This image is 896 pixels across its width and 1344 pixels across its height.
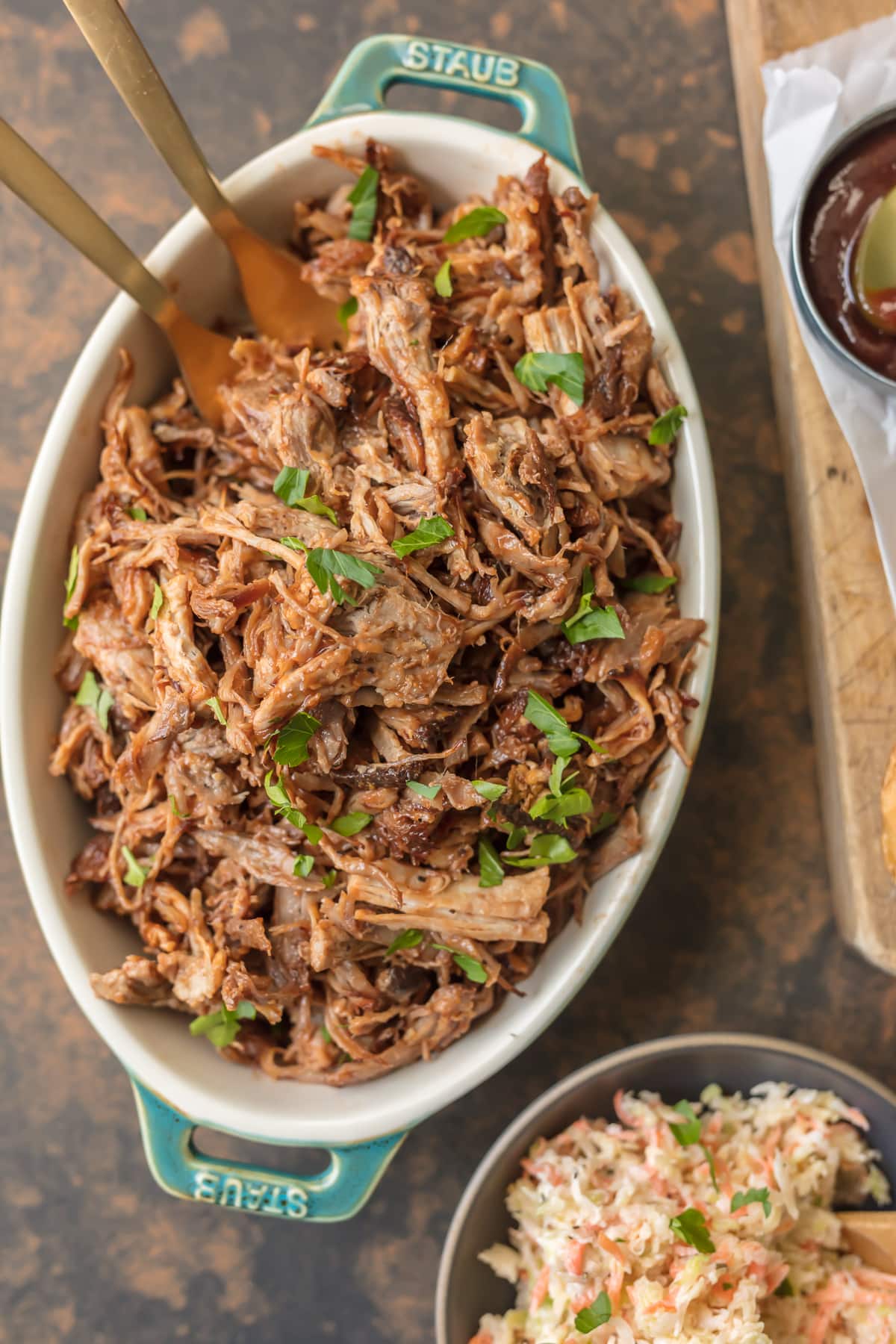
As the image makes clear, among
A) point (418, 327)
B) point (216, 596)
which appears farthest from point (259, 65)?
point (216, 596)

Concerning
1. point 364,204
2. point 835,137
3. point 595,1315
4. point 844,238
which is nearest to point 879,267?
point 844,238

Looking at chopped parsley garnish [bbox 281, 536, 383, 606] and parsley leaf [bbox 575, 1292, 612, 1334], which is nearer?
chopped parsley garnish [bbox 281, 536, 383, 606]

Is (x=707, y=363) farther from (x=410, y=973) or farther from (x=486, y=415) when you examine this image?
(x=410, y=973)

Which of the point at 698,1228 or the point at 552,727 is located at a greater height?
the point at 552,727

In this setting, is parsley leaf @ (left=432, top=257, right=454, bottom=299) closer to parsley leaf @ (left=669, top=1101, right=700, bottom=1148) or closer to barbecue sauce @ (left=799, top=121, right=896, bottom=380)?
barbecue sauce @ (left=799, top=121, right=896, bottom=380)

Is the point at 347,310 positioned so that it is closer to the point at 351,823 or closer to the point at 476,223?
the point at 476,223

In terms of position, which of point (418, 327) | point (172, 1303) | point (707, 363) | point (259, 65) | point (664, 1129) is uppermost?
point (259, 65)

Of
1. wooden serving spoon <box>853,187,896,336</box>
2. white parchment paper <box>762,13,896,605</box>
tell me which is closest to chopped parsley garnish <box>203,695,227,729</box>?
white parchment paper <box>762,13,896,605</box>
